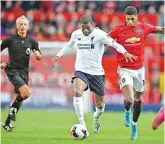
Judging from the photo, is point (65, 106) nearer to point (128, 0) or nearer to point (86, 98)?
point (86, 98)

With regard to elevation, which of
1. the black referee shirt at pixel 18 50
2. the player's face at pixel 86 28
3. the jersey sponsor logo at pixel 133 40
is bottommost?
the black referee shirt at pixel 18 50

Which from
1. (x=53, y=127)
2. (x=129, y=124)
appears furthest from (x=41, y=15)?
(x=129, y=124)

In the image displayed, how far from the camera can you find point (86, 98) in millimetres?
25125

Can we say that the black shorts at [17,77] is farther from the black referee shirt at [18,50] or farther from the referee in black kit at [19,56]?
the black referee shirt at [18,50]

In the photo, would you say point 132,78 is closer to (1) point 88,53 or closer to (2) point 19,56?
(1) point 88,53

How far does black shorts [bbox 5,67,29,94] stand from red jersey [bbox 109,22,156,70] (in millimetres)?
2711

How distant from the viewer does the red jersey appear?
46.5 ft

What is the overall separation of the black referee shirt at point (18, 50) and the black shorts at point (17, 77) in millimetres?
105

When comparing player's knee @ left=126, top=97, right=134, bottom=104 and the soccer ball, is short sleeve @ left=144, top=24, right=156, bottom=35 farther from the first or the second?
the soccer ball

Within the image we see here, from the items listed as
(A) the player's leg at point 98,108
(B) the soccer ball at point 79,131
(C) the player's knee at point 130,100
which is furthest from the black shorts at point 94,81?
(B) the soccer ball at point 79,131

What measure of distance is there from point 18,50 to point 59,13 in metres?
14.6

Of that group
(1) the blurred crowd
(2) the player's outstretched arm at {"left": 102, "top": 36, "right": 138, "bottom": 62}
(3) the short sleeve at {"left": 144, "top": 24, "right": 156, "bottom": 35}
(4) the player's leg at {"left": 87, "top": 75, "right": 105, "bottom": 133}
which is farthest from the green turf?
(1) the blurred crowd

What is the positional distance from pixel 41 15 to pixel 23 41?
1443cm

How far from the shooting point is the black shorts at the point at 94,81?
14008 mm
